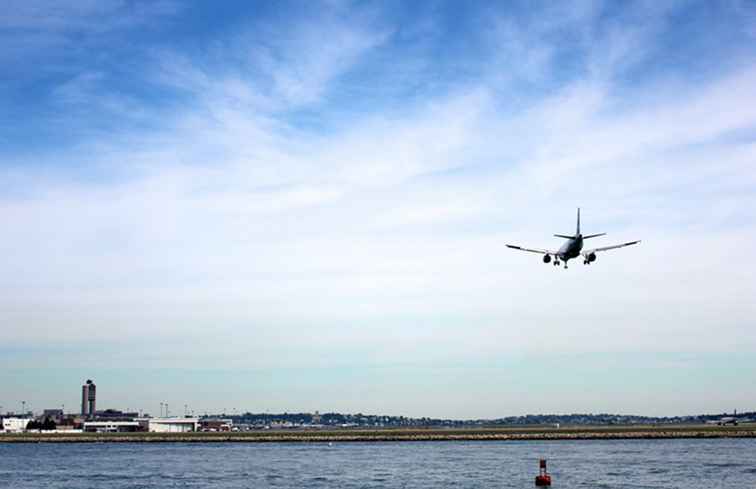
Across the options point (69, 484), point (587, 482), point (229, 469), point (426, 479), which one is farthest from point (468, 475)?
point (69, 484)

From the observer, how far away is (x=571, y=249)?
71750 mm

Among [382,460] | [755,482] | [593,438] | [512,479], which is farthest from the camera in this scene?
[593,438]

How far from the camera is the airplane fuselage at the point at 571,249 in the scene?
2793 inches

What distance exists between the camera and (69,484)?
8488 cm

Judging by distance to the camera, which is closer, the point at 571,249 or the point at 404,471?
the point at 571,249

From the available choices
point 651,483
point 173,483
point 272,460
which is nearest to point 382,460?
point 272,460

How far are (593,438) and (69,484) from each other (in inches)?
5463

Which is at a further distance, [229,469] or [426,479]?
[229,469]

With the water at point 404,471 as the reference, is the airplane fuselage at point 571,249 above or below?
above

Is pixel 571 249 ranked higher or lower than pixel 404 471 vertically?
higher

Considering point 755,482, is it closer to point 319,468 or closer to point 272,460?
point 319,468

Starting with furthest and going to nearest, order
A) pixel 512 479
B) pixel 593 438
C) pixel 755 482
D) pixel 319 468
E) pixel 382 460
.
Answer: pixel 593 438 → pixel 382 460 → pixel 319 468 → pixel 512 479 → pixel 755 482

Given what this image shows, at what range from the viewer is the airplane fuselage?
233 feet

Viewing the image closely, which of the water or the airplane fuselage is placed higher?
the airplane fuselage
